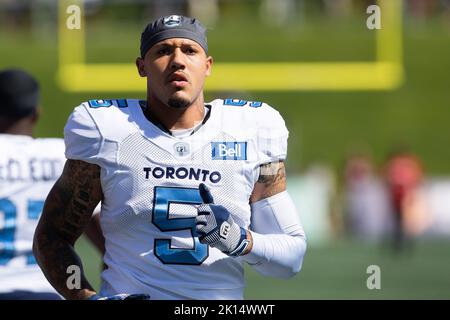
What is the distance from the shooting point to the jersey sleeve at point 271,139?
149 inches

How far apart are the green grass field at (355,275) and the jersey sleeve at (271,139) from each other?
16.8ft

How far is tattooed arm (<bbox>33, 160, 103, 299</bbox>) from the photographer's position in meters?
3.79

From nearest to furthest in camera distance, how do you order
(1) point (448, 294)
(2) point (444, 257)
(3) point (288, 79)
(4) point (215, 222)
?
(4) point (215, 222) → (1) point (448, 294) → (2) point (444, 257) → (3) point (288, 79)

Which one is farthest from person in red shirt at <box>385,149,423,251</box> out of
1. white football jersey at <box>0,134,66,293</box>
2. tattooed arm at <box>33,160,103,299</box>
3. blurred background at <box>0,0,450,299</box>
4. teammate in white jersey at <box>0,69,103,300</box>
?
tattooed arm at <box>33,160,103,299</box>

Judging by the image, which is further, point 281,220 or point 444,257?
point 444,257

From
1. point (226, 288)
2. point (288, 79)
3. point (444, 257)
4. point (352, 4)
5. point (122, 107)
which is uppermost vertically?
point (352, 4)

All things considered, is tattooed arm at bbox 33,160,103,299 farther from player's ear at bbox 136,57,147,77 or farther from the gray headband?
the gray headband

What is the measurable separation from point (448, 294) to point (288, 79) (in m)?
12.9

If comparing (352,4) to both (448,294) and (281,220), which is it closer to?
(448,294)

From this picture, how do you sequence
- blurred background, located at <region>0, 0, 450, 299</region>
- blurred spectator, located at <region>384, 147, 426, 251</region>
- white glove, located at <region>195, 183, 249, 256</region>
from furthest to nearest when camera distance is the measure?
1. blurred background, located at <region>0, 0, 450, 299</region>
2. blurred spectator, located at <region>384, 147, 426, 251</region>
3. white glove, located at <region>195, 183, 249, 256</region>

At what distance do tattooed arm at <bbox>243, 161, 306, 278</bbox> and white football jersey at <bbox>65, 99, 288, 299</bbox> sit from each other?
0.05m

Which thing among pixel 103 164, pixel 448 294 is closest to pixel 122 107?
pixel 103 164

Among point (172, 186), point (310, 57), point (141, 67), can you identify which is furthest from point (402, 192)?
point (172, 186)

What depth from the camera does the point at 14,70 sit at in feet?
16.4
